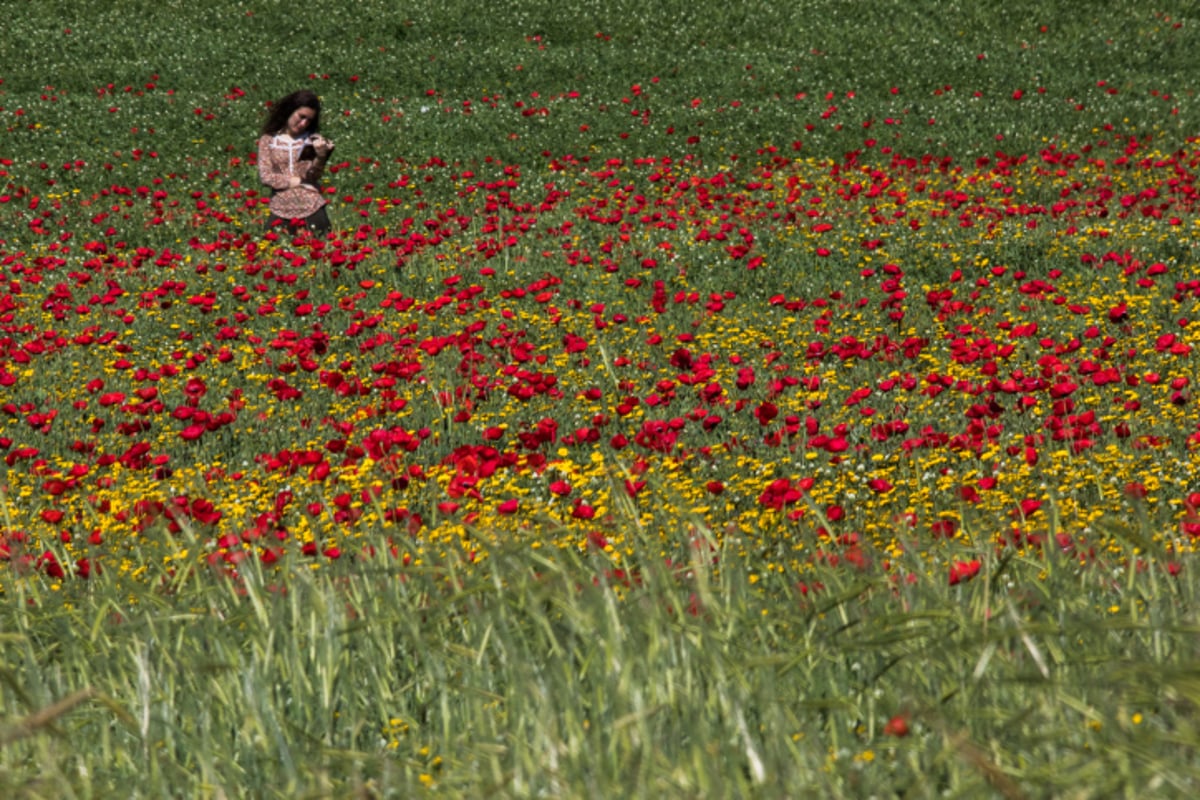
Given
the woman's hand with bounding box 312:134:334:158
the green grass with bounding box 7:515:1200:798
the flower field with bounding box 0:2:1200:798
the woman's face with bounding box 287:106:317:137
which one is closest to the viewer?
the green grass with bounding box 7:515:1200:798

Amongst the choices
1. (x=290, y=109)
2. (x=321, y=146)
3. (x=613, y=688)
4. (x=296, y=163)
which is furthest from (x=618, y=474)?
(x=290, y=109)

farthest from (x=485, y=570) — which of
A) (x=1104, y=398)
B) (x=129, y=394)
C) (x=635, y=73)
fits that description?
(x=635, y=73)

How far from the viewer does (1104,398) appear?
6305 mm

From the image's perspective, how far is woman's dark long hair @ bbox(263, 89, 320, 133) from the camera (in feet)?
39.4

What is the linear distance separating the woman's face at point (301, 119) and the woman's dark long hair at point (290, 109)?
3 cm

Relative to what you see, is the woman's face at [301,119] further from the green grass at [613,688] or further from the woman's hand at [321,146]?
the green grass at [613,688]

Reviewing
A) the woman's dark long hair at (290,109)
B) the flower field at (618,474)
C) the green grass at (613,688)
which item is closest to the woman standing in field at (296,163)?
the woman's dark long hair at (290,109)

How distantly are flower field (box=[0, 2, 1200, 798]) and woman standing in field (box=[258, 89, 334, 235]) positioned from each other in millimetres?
601

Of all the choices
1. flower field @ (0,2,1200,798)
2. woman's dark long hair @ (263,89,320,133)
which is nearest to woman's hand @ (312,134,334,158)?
woman's dark long hair @ (263,89,320,133)

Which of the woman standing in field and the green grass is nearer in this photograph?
the green grass

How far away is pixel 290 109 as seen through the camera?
39.8 feet

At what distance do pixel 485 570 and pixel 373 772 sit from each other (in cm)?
122

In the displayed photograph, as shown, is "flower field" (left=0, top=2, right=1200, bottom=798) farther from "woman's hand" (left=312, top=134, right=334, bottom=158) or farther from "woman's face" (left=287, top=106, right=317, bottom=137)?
"woman's face" (left=287, top=106, right=317, bottom=137)

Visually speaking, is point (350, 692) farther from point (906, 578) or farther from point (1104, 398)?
point (1104, 398)
